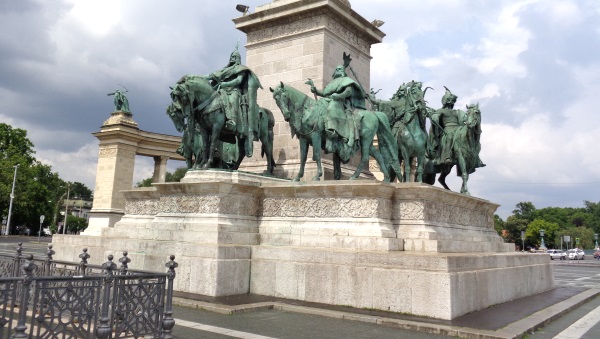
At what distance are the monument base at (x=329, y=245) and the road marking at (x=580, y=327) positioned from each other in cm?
176

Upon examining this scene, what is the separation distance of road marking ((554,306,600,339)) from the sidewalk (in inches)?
16.5

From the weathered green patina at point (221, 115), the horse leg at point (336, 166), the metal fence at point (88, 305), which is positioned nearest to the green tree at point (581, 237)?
the horse leg at point (336, 166)

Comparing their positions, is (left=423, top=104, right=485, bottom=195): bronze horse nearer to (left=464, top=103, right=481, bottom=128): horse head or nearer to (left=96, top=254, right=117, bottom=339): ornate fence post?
(left=464, top=103, right=481, bottom=128): horse head

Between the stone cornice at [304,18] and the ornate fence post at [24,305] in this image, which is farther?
the stone cornice at [304,18]

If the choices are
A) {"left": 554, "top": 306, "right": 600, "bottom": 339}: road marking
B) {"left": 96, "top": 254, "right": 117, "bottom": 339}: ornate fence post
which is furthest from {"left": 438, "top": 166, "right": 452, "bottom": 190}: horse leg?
{"left": 96, "top": 254, "right": 117, "bottom": 339}: ornate fence post

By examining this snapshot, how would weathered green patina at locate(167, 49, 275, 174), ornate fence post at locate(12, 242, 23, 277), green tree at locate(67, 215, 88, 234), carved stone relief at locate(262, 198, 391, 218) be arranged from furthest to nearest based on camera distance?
1. green tree at locate(67, 215, 88, 234)
2. weathered green patina at locate(167, 49, 275, 174)
3. carved stone relief at locate(262, 198, 391, 218)
4. ornate fence post at locate(12, 242, 23, 277)

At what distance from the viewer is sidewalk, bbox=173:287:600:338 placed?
27.5 ft

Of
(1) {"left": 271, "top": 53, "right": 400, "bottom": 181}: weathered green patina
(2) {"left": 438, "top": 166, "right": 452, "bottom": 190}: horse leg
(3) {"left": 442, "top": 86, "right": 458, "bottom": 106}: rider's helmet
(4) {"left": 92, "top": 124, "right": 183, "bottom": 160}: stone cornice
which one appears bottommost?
(2) {"left": 438, "top": 166, "right": 452, "bottom": 190}: horse leg

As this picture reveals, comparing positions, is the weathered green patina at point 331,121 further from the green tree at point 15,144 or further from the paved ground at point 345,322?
the green tree at point 15,144

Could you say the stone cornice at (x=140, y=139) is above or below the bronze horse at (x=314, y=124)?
above

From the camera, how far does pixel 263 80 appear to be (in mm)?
17656

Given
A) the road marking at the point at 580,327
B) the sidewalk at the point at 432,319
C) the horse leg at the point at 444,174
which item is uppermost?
the horse leg at the point at 444,174

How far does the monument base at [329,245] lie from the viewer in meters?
10.0

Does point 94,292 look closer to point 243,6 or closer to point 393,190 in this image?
point 393,190
